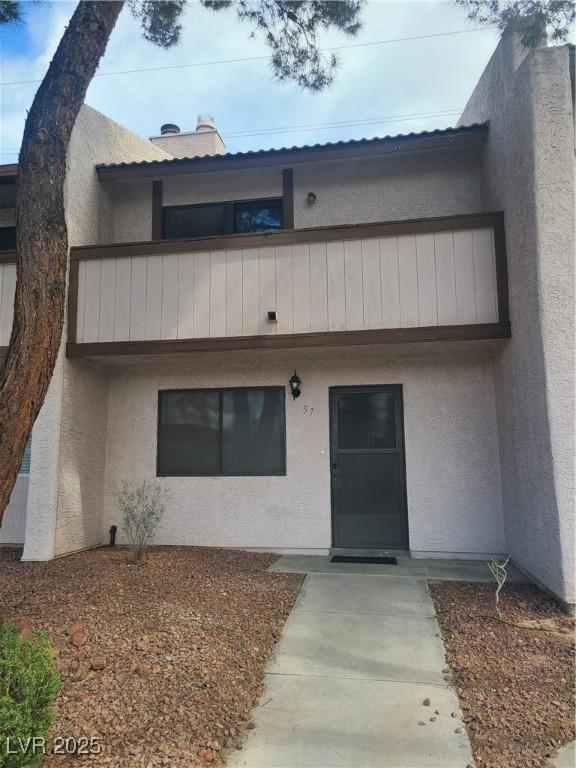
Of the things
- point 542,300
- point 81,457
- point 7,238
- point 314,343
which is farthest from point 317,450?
point 7,238

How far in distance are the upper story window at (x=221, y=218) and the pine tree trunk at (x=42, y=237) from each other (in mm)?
4045

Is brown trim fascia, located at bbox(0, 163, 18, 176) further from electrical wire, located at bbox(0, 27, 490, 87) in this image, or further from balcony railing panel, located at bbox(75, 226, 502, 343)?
balcony railing panel, located at bbox(75, 226, 502, 343)

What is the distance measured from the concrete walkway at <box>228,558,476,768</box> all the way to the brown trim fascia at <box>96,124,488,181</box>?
5.92m

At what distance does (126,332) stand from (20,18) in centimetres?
360

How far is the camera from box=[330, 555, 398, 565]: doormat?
6916mm

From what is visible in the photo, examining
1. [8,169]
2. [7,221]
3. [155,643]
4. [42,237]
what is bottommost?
[155,643]

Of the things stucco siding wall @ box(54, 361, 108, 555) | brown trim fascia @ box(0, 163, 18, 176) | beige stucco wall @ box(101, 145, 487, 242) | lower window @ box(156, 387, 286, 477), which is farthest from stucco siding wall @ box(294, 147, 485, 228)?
brown trim fascia @ box(0, 163, 18, 176)

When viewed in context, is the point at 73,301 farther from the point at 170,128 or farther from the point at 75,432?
the point at 170,128

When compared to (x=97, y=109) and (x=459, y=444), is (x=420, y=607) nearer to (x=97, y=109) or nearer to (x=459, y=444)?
(x=459, y=444)

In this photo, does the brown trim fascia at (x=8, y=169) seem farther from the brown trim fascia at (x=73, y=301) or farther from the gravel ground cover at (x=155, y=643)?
the gravel ground cover at (x=155, y=643)

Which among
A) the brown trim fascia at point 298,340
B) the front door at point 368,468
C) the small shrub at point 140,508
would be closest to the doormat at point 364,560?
the front door at point 368,468

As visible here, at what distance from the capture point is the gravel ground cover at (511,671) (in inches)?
113

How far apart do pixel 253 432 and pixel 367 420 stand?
1.71m

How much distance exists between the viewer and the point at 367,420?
7.57 meters
